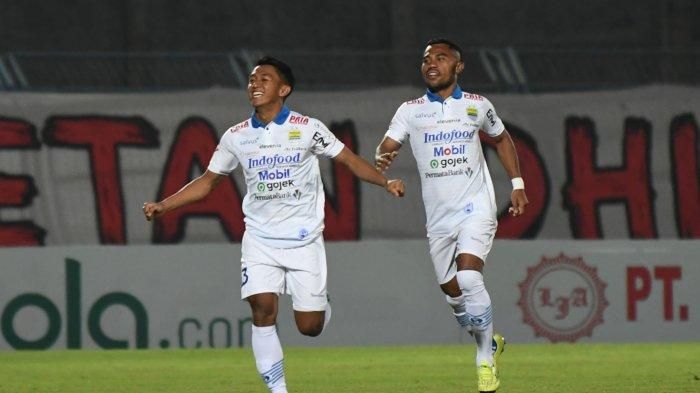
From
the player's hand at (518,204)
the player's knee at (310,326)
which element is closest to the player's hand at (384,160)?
the player's hand at (518,204)

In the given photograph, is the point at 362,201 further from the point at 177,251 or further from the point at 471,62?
the point at 471,62

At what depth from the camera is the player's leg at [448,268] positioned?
9.98m

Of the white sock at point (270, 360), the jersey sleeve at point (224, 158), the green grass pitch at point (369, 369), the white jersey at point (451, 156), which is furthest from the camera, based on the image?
the green grass pitch at point (369, 369)

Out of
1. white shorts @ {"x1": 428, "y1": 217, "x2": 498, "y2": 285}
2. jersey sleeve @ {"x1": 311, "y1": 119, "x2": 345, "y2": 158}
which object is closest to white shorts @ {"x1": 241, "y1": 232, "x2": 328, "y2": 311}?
jersey sleeve @ {"x1": 311, "y1": 119, "x2": 345, "y2": 158}

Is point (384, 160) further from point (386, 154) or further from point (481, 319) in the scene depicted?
point (481, 319)

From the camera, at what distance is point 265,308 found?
8.51 m

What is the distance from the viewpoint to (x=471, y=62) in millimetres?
25625

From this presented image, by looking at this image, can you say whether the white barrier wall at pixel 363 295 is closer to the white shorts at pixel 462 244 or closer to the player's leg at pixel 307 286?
the white shorts at pixel 462 244

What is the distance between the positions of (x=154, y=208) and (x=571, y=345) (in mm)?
6541

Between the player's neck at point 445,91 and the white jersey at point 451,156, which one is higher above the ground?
the player's neck at point 445,91

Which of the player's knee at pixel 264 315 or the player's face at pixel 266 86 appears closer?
the player's knee at pixel 264 315

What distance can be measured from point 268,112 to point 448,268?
188 cm

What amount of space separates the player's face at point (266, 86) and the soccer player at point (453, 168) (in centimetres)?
119

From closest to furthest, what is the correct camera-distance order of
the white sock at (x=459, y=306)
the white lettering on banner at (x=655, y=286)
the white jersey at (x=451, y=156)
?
the white jersey at (x=451, y=156) → the white sock at (x=459, y=306) → the white lettering on banner at (x=655, y=286)
